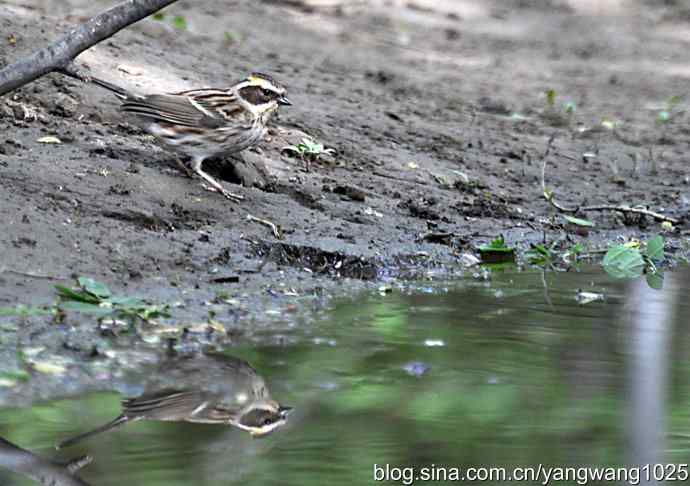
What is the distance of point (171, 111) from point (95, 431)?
3780 mm

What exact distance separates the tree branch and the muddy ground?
69 cm

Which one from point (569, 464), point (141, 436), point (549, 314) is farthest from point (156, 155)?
point (569, 464)

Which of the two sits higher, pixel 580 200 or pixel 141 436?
pixel 141 436

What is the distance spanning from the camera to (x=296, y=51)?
13.0 meters

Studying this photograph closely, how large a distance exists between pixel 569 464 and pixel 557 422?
0.50m

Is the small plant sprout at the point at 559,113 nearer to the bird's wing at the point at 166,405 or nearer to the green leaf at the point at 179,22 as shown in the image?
the green leaf at the point at 179,22

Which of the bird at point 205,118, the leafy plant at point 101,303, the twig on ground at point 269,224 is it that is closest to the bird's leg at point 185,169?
the bird at point 205,118

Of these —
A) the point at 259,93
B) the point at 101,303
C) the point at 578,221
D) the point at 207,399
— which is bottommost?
the point at 578,221

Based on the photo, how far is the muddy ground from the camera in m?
7.07

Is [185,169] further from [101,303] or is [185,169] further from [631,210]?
[631,210]

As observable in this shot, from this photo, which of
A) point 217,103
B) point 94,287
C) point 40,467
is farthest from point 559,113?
point 40,467

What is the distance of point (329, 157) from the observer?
31.2ft

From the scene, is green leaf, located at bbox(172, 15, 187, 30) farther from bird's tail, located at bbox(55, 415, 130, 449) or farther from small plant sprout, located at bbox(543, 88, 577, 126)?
bird's tail, located at bbox(55, 415, 130, 449)

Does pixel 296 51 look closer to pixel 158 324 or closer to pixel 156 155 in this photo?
pixel 156 155
